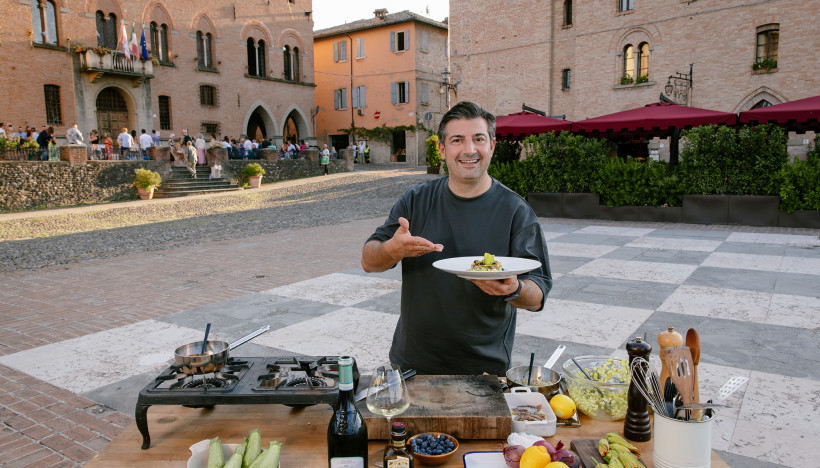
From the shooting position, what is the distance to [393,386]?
6.17ft

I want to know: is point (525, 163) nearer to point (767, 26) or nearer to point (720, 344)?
point (720, 344)

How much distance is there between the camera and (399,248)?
2385mm

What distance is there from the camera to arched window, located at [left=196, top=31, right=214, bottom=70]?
33.1m

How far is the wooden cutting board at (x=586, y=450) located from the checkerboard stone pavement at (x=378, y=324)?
6.55 ft

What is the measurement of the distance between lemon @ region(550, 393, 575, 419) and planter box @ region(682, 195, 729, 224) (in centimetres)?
1324

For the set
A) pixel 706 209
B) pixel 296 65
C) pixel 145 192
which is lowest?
pixel 706 209

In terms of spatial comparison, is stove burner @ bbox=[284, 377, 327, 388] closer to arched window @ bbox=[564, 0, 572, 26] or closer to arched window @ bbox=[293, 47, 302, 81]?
arched window @ bbox=[564, 0, 572, 26]

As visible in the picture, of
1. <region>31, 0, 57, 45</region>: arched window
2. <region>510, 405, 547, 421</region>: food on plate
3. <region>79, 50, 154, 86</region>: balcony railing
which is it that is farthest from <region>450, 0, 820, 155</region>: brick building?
<region>510, 405, 547, 421</region>: food on plate

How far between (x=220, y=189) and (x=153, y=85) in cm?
1066

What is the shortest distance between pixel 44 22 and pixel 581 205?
26.3 meters

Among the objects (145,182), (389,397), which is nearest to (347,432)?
(389,397)

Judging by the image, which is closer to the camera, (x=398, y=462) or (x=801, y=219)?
(x=398, y=462)

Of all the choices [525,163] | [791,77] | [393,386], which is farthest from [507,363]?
[791,77]

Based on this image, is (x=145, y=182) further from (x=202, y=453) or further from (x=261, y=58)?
(x=202, y=453)
